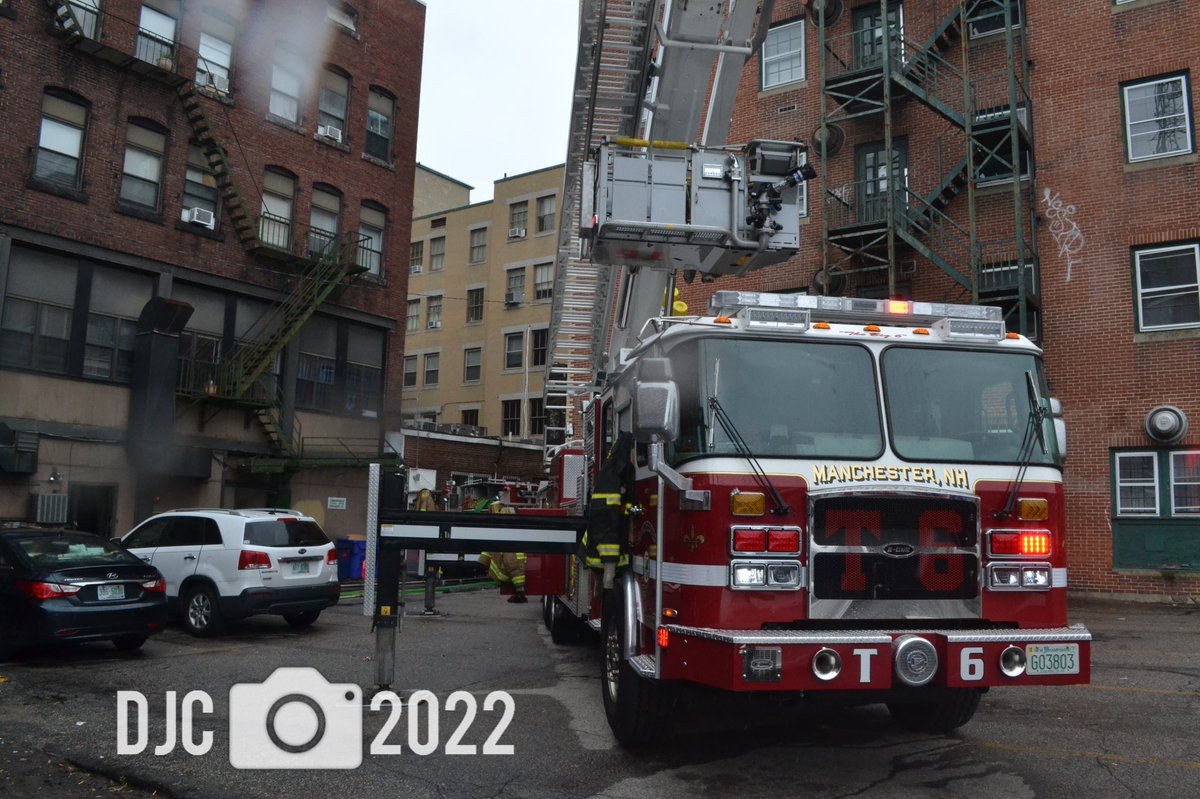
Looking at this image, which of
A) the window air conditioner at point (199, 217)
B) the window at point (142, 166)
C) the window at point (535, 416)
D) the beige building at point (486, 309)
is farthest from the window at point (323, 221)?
the window at point (535, 416)

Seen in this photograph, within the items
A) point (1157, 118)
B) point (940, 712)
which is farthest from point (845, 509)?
point (1157, 118)

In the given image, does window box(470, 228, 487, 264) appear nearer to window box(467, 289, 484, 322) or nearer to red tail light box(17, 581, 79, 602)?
window box(467, 289, 484, 322)

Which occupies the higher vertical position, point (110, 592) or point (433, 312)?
point (433, 312)

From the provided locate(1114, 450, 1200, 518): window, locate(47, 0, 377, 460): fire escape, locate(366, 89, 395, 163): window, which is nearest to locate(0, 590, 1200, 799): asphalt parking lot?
locate(1114, 450, 1200, 518): window

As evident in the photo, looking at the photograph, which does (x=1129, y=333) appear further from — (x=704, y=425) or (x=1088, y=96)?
(x=704, y=425)

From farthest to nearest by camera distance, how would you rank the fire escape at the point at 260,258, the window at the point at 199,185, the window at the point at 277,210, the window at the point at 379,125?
the window at the point at 379,125, the window at the point at 277,210, the window at the point at 199,185, the fire escape at the point at 260,258

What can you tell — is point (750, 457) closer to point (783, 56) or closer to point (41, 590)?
point (41, 590)

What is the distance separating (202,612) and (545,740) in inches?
278

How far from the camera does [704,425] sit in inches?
228

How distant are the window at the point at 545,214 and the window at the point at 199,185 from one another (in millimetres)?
20496

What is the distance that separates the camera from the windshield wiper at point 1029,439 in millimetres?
5848

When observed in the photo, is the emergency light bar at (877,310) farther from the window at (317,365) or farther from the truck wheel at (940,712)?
the window at (317,365)

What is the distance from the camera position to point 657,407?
5.60 metres

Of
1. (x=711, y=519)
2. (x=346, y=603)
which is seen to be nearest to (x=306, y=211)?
(x=346, y=603)
